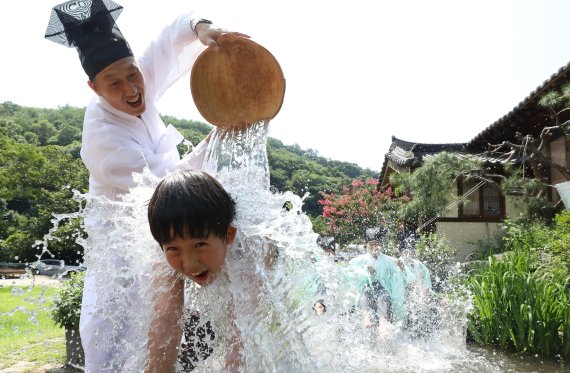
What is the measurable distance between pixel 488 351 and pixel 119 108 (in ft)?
16.8

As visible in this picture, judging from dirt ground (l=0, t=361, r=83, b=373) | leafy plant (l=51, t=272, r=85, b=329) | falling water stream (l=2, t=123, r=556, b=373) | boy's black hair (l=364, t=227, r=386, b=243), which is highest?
boy's black hair (l=364, t=227, r=386, b=243)

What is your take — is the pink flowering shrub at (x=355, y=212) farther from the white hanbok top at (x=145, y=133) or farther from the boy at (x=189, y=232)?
the boy at (x=189, y=232)

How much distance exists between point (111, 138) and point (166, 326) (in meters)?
0.85

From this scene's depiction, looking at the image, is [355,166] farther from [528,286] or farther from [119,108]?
[119,108]

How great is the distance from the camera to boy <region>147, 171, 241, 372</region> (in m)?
1.50

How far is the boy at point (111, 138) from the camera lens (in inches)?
78.2

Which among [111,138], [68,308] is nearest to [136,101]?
[111,138]

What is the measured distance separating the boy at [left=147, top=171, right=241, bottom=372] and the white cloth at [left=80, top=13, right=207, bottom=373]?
0.26 meters

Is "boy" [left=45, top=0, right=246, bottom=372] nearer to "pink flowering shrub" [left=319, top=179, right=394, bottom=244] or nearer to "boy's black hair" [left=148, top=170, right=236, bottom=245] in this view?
"boy's black hair" [left=148, top=170, right=236, bottom=245]

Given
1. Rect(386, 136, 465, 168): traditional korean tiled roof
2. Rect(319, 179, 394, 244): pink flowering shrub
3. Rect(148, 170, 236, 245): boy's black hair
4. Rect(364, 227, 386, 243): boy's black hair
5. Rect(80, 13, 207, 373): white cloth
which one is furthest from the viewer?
Rect(319, 179, 394, 244): pink flowering shrub

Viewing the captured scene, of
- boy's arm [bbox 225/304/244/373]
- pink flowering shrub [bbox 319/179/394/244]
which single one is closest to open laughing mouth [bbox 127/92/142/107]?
boy's arm [bbox 225/304/244/373]

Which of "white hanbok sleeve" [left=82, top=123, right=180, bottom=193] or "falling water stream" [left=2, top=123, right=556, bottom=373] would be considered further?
"white hanbok sleeve" [left=82, top=123, right=180, bottom=193]

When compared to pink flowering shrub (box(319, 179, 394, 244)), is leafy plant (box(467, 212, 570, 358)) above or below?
below

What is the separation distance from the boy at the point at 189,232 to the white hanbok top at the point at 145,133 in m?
0.57
